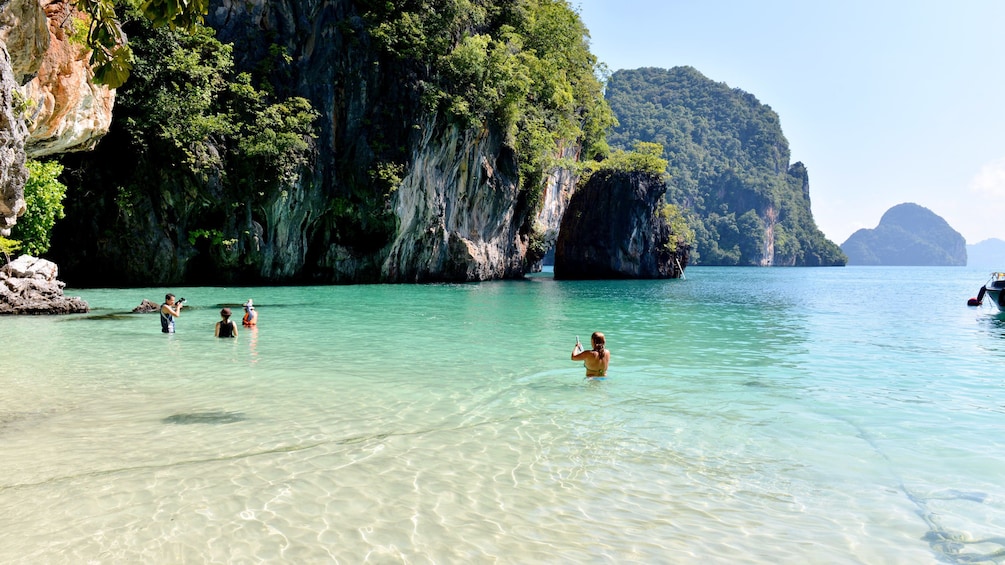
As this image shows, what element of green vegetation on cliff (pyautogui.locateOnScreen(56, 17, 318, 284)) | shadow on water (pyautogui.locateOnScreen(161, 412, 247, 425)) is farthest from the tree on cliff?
green vegetation on cliff (pyautogui.locateOnScreen(56, 17, 318, 284))

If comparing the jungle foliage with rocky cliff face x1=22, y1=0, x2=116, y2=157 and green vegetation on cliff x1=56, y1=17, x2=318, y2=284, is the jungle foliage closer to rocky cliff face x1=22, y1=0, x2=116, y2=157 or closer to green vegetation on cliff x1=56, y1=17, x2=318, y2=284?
green vegetation on cliff x1=56, y1=17, x2=318, y2=284

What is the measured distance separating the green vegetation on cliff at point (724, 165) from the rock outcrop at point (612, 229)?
85.3m

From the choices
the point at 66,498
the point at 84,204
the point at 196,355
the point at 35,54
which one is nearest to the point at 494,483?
the point at 66,498

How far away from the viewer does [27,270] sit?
1898 cm

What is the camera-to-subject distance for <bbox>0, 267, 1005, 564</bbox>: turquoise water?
410 cm

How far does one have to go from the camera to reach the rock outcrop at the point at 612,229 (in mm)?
57312

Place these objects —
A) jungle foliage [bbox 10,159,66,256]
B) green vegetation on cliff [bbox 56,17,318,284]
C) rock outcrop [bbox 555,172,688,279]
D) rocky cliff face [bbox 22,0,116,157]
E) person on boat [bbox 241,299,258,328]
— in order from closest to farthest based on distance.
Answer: rocky cliff face [bbox 22,0,116,157], person on boat [bbox 241,299,258,328], jungle foliage [bbox 10,159,66,256], green vegetation on cliff [bbox 56,17,318,284], rock outcrop [bbox 555,172,688,279]

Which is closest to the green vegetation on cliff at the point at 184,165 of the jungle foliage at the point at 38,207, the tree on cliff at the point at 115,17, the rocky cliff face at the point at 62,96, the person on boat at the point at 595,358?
the jungle foliage at the point at 38,207

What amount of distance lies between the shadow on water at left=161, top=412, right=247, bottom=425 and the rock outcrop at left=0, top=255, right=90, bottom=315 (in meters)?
13.7

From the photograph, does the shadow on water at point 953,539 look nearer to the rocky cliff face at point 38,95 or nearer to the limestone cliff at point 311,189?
the rocky cliff face at point 38,95

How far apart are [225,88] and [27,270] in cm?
1492

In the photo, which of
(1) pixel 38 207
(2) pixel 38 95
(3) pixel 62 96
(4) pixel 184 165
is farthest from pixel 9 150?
(4) pixel 184 165

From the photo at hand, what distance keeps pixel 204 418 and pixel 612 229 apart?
5259cm

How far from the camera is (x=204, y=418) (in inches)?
270
